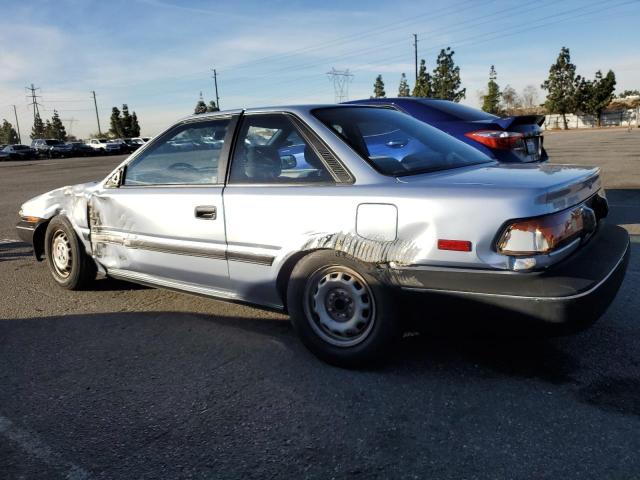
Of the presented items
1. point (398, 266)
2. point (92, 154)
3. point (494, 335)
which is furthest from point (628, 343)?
point (92, 154)

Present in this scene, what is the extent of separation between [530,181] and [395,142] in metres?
1.00

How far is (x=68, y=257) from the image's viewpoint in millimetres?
4617

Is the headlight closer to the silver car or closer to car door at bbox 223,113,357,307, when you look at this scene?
the silver car

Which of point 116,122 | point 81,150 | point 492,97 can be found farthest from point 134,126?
point 492,97

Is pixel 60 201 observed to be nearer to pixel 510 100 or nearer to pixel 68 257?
pixel 68 257

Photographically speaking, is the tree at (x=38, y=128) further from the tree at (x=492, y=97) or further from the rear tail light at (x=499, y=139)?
the rear tail light at (x=499, y=139)

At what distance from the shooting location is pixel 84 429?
2502mm

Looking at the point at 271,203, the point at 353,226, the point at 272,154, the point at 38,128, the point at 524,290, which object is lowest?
the point at 524,290

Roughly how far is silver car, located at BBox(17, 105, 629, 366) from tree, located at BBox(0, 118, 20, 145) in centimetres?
11573

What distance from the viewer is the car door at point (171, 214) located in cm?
349

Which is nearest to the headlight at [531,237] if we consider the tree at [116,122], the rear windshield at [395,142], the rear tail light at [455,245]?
the rear tail light at [455,245]

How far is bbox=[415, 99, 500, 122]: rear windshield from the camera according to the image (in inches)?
238

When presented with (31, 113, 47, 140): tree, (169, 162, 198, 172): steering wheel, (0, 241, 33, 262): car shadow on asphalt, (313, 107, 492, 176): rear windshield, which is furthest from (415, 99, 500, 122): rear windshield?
(31, 113, 47, 140): tree

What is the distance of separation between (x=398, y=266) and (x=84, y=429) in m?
1.65
